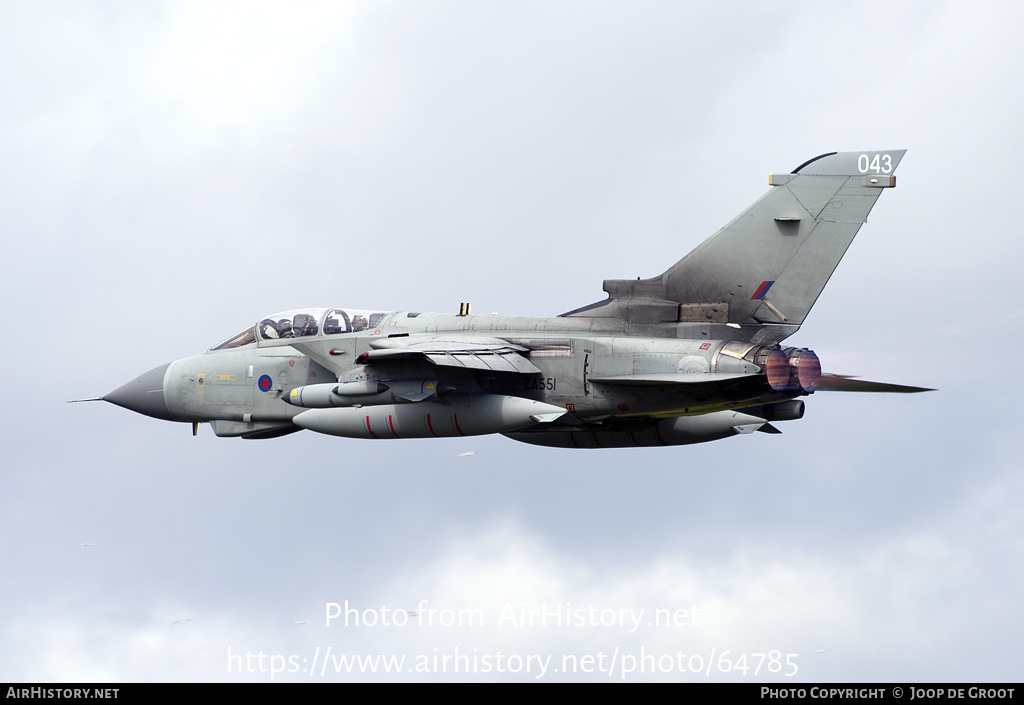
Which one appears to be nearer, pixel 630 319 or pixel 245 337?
pixel 630 319

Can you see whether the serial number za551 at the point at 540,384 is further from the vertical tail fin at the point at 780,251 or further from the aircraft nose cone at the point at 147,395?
the aircraft nose cone at the point at 147,395

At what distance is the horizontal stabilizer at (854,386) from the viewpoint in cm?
2734

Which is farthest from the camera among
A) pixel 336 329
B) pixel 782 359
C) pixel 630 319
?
pixel 336 329

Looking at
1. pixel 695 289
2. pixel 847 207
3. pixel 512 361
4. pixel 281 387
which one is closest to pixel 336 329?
pixel 281 387

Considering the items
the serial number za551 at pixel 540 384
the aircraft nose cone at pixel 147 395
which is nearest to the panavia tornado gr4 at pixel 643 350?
the serial number za551 at pixel 540 384

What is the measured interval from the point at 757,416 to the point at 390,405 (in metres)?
6.54

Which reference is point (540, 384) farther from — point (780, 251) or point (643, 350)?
point (780, 251)

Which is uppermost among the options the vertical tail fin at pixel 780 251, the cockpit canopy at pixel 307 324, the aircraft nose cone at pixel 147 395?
the vertical tail fin at pixel 780 251

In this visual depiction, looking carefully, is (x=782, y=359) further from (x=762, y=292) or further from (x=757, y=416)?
(x=757, y=416)

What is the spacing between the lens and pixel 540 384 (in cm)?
2897

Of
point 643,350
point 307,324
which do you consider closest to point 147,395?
point 307,324

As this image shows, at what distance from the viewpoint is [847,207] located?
2778 centimetres

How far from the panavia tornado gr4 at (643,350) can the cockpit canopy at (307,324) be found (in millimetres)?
52

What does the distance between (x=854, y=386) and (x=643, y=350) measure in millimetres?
Result: 3424
